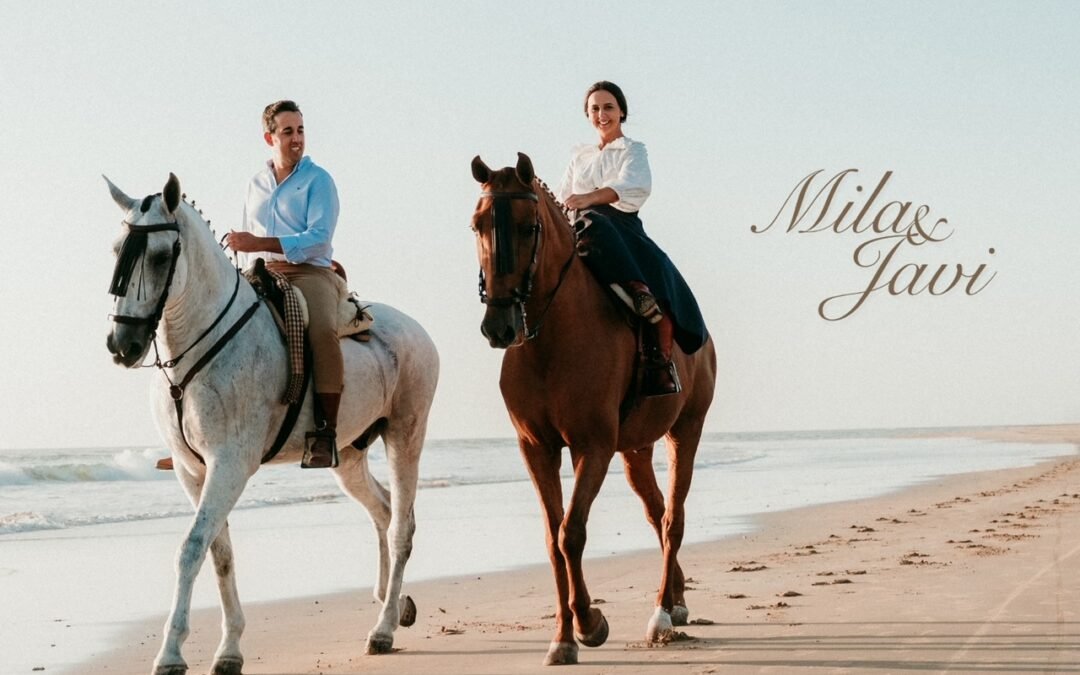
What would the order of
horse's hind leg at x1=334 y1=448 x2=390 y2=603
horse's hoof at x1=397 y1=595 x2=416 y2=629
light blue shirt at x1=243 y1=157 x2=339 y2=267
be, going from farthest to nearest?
horse's hind leg at x1=334 y1=448 x2=390 y2=603 → horse's hoof at x1=397 y1=595 x2=416 y2=629 → light blue shirt at x1=243 y1=157 x2=339 y2=267

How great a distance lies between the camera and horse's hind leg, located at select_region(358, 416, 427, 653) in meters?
6.02

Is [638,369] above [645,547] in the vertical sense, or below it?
above

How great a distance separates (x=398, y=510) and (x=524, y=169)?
84.9 inches

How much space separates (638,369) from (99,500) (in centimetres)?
1661

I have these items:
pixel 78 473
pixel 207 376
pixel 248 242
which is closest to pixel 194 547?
pixel 207 376

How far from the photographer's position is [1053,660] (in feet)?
16.7

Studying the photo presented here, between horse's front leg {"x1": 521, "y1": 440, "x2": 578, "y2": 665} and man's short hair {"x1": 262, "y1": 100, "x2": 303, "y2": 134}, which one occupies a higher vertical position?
man's short hair {"x1": 262, "y1": 100, "x2": 303, "y2": 134}

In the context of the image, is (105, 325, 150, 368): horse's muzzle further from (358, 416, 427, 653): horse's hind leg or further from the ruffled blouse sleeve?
the ruffled blouse sleeve

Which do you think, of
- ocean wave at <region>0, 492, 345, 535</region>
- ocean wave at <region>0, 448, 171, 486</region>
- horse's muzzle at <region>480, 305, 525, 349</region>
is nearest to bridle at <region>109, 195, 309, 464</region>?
horse's muzzle at <region>480, 305, 525, 349</region>

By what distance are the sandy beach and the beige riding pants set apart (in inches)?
53.4

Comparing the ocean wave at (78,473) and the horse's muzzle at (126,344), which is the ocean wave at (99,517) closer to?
the ocean wave at (78,473)

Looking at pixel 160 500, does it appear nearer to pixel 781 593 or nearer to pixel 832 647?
pixel 781 593

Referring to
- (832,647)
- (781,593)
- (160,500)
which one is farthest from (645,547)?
(160,500)

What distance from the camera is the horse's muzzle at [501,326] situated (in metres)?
4.88
